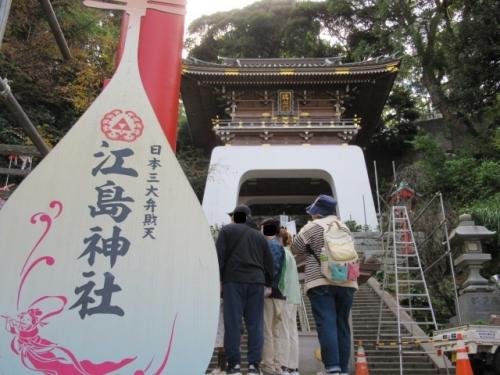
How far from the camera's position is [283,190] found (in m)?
20.2

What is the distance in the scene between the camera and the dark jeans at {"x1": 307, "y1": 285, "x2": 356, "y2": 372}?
338cm

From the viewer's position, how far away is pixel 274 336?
3.81 meters

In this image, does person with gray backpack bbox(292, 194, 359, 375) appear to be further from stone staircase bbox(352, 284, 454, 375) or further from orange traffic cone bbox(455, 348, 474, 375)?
stone staircase bbox(352, 284, 454, 375)

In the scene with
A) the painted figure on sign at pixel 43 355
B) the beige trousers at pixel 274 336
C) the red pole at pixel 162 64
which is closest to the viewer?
the painted figure on sign at pixel 43 355

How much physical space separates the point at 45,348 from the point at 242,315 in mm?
1312

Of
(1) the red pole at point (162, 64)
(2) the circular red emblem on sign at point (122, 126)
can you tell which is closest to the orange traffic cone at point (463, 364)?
(2) the circular red emblem on sign at point (122, 126)

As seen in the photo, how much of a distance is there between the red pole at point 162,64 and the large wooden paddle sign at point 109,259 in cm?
108

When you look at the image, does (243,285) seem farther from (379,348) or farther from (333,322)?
(379,348)

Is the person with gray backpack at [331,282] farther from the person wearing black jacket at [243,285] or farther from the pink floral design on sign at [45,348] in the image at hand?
the pink floral design on sign at [45,348]

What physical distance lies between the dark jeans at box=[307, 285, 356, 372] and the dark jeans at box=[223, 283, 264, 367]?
41 cm

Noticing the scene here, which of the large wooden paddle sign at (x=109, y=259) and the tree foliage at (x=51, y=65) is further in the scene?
the tree foliage at (x=51, y=65)

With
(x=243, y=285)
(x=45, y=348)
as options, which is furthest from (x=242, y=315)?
(x=45, y=348)

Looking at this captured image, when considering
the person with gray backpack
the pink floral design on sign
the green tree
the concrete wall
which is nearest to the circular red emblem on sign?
the pink floral design on sign

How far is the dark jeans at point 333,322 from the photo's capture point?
11.1 feet
